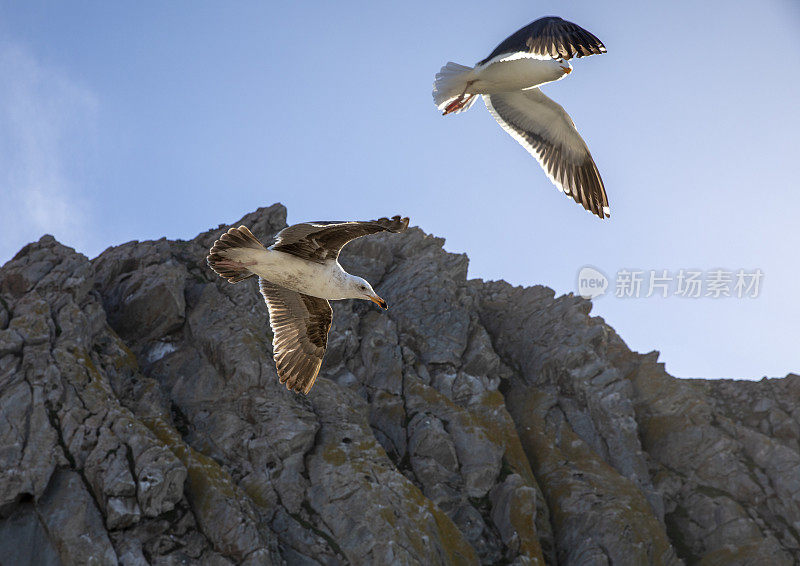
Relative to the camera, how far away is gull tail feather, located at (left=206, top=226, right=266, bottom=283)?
11.1 m

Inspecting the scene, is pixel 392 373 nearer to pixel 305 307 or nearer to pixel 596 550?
pixel 596 550

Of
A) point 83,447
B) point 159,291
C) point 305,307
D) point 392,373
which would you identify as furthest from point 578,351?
point 305,307

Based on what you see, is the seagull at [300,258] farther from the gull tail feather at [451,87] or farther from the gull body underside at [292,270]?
the gull tail feather at [451,87]

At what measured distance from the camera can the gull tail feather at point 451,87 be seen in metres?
13.7

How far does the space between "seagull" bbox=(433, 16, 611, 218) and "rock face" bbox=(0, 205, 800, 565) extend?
19.4 m

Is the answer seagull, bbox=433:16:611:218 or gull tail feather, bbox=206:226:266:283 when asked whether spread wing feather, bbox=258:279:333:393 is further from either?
seagull, bbox=433:16:611:218

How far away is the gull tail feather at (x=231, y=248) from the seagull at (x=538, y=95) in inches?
188

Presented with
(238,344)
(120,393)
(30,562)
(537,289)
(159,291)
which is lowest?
(30,562)

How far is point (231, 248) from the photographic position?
36.6ft

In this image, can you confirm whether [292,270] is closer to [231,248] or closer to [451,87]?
[231,248]

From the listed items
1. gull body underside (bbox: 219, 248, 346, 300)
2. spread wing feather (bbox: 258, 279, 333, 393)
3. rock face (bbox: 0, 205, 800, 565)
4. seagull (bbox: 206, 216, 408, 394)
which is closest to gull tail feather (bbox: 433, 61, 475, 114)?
seagull (bbox: 206, 216, 408, 394)

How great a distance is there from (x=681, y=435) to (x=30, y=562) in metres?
35.0

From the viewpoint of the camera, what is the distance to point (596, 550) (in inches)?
1401

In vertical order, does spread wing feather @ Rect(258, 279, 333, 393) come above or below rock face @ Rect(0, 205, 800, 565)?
below
